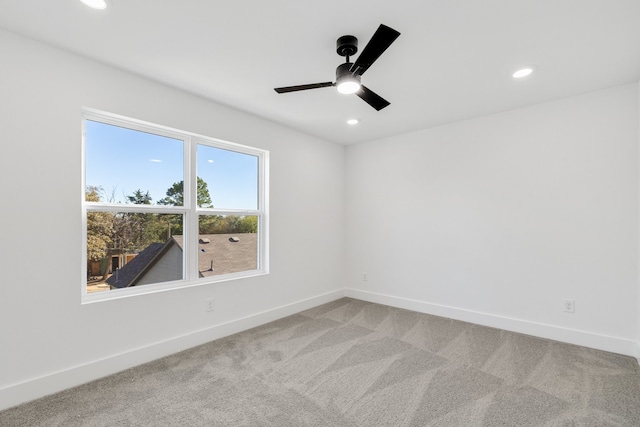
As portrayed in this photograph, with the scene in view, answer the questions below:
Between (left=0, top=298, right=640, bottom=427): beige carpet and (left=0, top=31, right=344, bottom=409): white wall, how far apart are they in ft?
0.66

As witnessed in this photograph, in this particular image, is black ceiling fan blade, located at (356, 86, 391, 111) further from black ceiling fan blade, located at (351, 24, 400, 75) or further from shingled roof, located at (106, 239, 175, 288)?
shingled roof, located at (106, 239, 175, 288)

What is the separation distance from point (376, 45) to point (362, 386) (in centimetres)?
227

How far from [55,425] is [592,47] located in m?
4.28

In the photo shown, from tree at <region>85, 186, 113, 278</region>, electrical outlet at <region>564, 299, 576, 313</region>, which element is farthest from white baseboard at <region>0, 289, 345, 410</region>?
electrical outlet at <region>564, 299, 576, 313</region>

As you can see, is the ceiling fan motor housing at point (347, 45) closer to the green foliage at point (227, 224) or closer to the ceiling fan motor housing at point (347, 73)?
the ceiling fan motor housing at point (347, 73)

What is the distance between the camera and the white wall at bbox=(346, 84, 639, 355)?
2719 millimetres

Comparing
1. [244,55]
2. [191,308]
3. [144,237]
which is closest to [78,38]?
[244,55]

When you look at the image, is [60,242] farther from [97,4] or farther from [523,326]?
[523,326]

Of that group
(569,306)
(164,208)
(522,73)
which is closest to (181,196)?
(164,208)

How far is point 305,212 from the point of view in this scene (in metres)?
4.09

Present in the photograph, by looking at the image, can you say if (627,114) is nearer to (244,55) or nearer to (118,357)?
(244,55)

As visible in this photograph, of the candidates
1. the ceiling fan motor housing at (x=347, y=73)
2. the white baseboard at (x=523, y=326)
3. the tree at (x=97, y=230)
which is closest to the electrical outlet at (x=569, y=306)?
the white baseboard at (x=523, y=326)

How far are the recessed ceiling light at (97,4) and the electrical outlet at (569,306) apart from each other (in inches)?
173

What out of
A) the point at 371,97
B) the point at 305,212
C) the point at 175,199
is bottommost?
the point at 305,212
